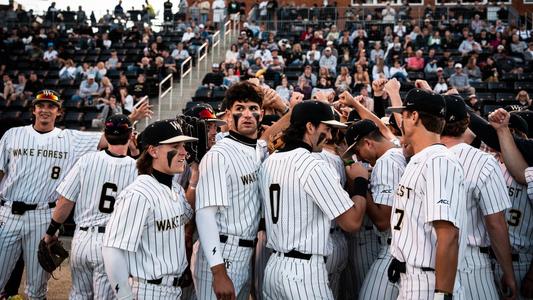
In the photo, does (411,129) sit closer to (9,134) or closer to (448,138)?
(448,138)

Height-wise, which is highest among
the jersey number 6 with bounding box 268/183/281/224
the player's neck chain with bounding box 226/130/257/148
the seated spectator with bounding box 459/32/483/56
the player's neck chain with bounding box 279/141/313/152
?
the seated spectator with bounding box 459/32/483/56

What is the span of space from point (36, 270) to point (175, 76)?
1413 centimetres

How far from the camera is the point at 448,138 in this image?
4.48 metres

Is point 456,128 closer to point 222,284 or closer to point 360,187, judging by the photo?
point 360,187

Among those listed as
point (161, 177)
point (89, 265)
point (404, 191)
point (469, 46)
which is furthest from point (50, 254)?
point (469, 46)

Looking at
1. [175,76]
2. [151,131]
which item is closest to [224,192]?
[151,131]

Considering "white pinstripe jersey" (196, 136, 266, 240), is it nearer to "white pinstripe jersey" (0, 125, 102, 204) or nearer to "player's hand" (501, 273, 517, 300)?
"player's hand" (501, 273, 517, 300)

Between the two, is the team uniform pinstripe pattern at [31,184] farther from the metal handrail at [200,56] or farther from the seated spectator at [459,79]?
the metal handrail at [200,56]

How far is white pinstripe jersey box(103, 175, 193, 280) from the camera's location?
13.0ft

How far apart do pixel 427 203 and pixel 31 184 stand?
3948 millimetres

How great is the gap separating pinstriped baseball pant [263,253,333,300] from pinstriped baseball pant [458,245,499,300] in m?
0.90

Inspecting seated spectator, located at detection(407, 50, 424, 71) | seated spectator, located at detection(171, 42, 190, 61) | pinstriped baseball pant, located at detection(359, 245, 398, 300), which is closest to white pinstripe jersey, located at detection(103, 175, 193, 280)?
pinstriped baseball pant, located at detection(359, 245, 398, 300)

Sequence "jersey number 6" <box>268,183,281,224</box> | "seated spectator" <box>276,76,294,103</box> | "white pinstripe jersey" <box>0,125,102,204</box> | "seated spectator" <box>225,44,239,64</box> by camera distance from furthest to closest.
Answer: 1. "seated spectator" <box>225,44,239,64</box>
2. "seated spectator" <box>276,76,294,103</box>
3. "white pinstripe jersey" <box>0,125,102,204</box>
4. "jersey number 6" <box>268,183,281,224</box>

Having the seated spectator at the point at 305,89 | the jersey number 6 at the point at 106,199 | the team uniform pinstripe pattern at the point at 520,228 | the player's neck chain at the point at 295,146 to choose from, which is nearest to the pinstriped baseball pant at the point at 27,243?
the jersey number 6 at the point at 106,199
